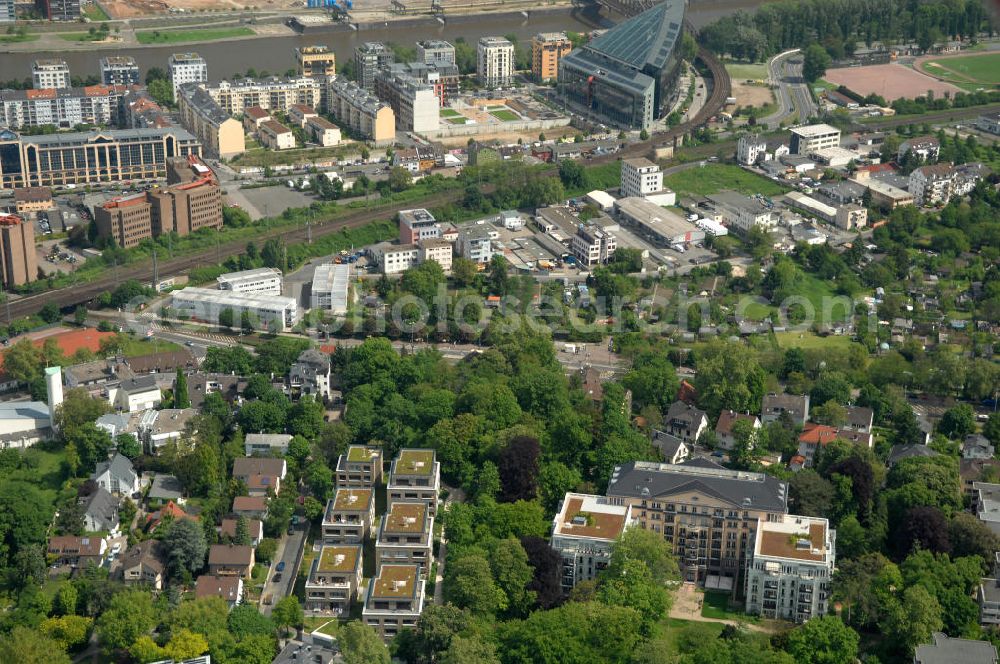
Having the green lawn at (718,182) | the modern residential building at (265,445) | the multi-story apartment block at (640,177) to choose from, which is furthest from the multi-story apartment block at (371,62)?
the modern residential building at (265,445)

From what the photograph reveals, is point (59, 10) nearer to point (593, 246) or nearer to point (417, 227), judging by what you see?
point (417, 227)

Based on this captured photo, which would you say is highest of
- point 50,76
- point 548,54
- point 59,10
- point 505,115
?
point 59,10

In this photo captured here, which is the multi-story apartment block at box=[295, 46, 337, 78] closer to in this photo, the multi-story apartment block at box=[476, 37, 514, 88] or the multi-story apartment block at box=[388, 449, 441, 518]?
the multi-story apartment block at box=[476, 37, 514, 88]

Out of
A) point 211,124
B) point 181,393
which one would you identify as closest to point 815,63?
point 211,124

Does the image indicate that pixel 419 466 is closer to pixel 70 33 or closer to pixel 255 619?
pixel 255 619

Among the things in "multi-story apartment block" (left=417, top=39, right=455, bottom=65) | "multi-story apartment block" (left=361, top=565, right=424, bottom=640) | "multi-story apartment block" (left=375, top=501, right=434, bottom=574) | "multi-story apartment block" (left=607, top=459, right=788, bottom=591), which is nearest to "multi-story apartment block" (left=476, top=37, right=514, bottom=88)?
"multi-story apartment block" (left=417, top=39, right=455, bottom=65)
